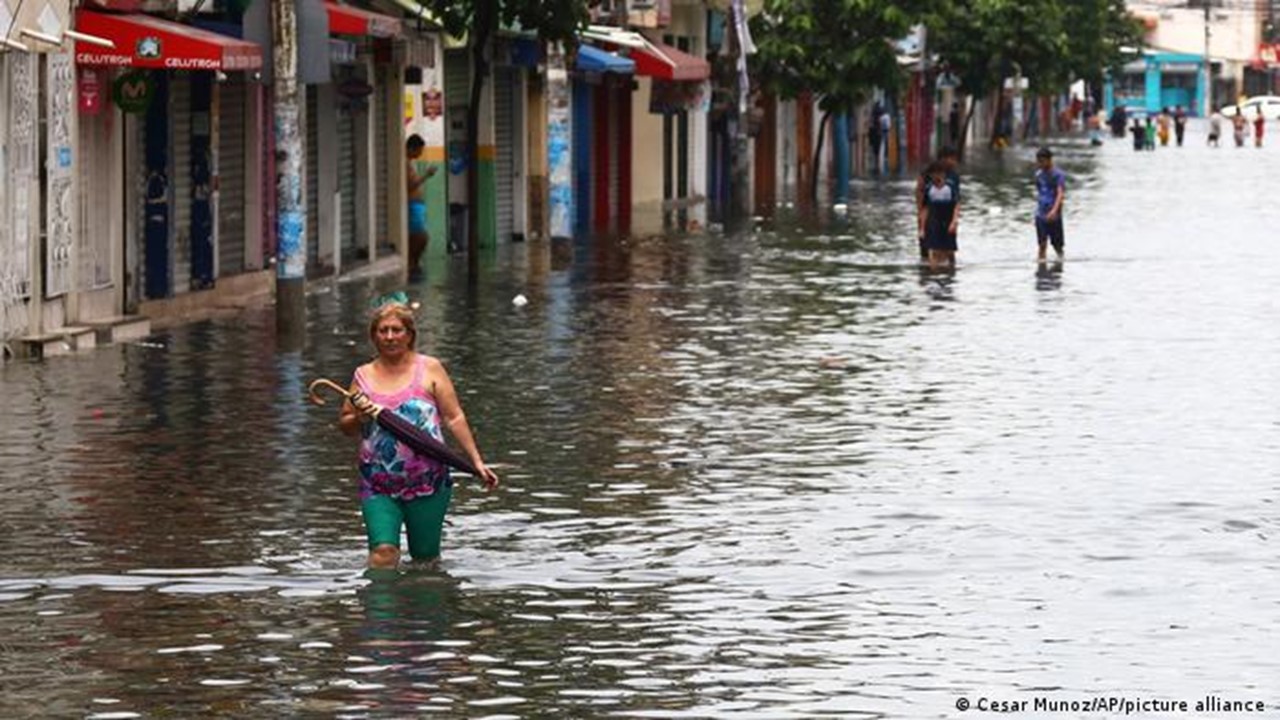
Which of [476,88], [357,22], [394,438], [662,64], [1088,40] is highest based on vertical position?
[1088,40]

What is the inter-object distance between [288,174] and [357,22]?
334 inches

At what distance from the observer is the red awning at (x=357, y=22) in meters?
34.8

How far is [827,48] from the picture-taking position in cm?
6950

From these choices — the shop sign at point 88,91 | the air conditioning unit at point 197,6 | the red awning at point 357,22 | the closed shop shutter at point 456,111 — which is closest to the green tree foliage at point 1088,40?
the closed shop shutter at point 456,111

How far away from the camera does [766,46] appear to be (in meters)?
68.3

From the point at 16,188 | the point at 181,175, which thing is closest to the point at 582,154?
the point at 181,175

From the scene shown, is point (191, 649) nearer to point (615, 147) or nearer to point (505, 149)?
point (505, 149)

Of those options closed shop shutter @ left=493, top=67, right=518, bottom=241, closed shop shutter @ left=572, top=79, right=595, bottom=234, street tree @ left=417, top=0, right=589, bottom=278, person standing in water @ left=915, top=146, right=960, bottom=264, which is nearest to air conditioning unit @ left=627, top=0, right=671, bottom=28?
closed shop shutter @ left=572, top=79, right=595, bottom=234

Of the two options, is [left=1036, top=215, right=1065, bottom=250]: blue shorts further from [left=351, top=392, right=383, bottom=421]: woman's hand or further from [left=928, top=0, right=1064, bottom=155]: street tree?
[left=928, top=0, right=1064, bottom=155]: street tree

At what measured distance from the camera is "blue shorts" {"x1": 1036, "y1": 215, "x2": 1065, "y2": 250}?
40.2 meters

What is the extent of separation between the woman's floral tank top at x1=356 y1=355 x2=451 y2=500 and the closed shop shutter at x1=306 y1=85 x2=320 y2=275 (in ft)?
77.4

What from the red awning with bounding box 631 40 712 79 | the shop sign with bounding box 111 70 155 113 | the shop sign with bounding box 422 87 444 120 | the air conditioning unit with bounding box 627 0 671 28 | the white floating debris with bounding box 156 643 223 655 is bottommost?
the white floating debris with bounding box 156 643 223 655

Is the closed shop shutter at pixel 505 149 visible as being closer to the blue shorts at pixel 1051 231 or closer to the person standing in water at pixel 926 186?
the person standing in water at pixel 926 186

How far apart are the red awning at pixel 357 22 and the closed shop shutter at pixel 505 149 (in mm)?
10275
